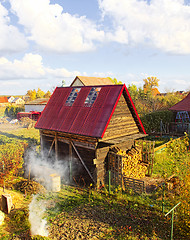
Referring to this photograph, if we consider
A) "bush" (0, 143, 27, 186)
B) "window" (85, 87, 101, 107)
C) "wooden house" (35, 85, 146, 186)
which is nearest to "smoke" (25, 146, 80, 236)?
"wooden house" (35, 85, 146, 186)

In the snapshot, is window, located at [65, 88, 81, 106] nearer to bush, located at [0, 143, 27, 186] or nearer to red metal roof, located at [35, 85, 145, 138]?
red metal roof, located at [35, 85, 145, 138]

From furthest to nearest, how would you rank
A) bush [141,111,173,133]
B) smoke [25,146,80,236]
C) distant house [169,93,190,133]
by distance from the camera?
distant house [169,93,190,133]
bush [141,111,173,133]
smoke [25,146,80,236]

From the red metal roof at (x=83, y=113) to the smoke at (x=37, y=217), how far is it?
175 inches

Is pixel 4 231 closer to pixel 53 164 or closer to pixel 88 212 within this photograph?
pixel 88 212

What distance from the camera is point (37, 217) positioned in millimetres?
9008

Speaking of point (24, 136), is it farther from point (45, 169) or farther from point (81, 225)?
point (81, 225)

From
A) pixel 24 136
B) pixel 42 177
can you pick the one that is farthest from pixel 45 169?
pixel 24 136

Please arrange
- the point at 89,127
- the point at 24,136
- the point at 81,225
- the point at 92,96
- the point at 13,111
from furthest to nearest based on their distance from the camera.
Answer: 1. the point at 13,111
2. the point at 24,136
3. the point at 92,96
4. the point at 89,127
5. the point at 81,225

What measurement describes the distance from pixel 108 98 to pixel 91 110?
4.42ft

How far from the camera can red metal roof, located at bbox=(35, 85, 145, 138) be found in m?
12.1

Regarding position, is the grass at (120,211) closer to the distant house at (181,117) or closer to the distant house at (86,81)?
the distant house at (181,117)

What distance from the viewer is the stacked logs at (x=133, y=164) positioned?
12562mm

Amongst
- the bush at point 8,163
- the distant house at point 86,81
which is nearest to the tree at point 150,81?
the distant house at point 86,81

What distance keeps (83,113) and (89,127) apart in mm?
1497
